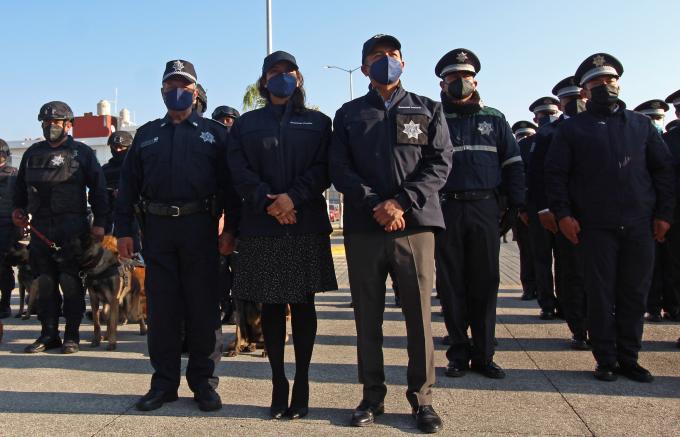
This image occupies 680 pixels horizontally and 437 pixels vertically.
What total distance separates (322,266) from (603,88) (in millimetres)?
2554

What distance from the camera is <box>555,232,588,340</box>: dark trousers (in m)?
5.52

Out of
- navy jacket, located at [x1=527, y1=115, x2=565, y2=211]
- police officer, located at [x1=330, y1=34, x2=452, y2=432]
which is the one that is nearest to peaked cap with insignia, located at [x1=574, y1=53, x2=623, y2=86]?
navy jacket, located at [x1=527, y1=115, x2=565, y2=211]

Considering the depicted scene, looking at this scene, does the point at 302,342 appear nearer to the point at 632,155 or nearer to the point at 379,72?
the point at 379,72

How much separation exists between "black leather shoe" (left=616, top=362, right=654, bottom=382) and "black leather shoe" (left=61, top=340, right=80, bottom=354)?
4.72 meters

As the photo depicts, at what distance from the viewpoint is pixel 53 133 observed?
5.81 metres

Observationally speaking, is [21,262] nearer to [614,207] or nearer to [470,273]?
[470,273]

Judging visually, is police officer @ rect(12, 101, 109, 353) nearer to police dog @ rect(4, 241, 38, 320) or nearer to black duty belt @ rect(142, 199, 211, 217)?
black duty belt @ rect(142, 199, 211, 217)

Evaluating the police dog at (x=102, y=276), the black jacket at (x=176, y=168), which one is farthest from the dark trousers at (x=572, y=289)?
the police dog at (x=102, y=276)

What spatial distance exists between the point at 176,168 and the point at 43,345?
9.58 feet

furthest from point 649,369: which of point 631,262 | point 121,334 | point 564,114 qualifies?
point 121,334

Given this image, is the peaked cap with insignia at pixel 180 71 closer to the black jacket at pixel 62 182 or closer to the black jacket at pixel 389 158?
the black jacket at pixel 389 158

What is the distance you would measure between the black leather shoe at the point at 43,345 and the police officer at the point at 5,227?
→ 2570 millimetres

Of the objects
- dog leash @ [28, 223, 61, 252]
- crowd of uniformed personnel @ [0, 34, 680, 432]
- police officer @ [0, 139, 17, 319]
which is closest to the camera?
crowd of uniformed personnel @ [0, 34, 680, 432]

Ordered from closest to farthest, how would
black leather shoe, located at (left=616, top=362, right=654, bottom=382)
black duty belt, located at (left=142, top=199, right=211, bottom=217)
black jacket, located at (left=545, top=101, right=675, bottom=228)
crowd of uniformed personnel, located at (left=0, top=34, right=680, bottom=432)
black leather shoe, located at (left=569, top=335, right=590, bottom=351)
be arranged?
crowd of uniformed personnel, located at (left=0, top=34, right=680, bottom=432), black duty belt, located at (left=142, top=199, right=211, bottom=217), black leather shoe, located at (left=616, top=362, right=654, bottom=382), black jacket, located at (left=545, top=101, right=675, bottom=228), black leather shoe, located at (left=569, top=335, right=590, bottom=351)
